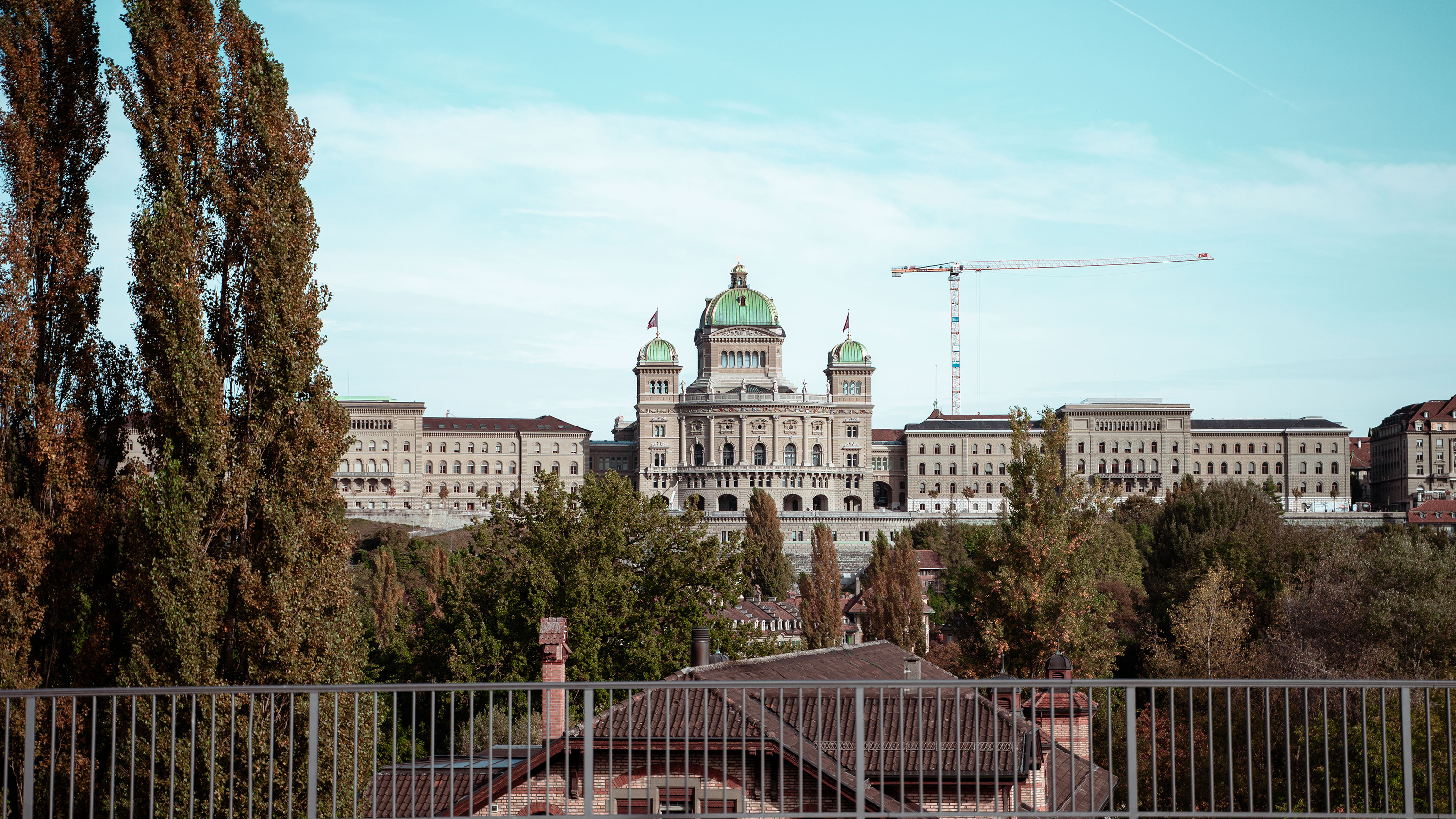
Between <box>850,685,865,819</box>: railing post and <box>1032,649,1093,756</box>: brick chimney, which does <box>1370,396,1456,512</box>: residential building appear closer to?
<box>1032,649,1093,756</box>: brick chimney

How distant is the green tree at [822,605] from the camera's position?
5934 cm

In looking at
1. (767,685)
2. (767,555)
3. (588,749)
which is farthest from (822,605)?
(588,749)

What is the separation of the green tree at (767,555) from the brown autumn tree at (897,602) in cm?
1733

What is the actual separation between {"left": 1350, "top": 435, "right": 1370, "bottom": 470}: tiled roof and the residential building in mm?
7422

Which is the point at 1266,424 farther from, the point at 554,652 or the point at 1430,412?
the point at 554,652

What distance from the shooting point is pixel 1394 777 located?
3142 cm

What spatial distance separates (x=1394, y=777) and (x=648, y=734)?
90.7ft

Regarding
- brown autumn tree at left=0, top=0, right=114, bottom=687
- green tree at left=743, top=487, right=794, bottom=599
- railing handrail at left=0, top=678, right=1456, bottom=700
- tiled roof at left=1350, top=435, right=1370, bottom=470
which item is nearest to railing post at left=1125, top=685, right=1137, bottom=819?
railing handrail at left=0, top=678, right=1456, bottom=700

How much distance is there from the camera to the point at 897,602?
189ft

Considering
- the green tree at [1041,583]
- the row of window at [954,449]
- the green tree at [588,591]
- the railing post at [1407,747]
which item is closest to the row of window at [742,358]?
the row of window at [954,449]

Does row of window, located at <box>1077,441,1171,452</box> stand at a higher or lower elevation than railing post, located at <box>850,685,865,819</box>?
higher

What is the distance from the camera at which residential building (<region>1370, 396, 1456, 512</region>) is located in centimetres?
14725

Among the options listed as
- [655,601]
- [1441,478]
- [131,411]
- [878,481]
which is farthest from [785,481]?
[131,411]

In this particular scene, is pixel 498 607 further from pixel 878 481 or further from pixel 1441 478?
pixel 1441 478
